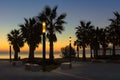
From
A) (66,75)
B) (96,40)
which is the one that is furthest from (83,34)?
(66,75)

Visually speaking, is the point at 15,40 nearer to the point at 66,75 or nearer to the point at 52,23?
the point at 52,23

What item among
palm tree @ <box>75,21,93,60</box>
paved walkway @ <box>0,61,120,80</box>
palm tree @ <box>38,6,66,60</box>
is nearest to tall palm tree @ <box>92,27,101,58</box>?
palm tree @ <box>75,21,93,60</box>

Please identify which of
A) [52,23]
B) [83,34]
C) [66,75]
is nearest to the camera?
[66,75]

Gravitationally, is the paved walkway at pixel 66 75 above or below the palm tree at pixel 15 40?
below

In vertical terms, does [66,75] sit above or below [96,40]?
below

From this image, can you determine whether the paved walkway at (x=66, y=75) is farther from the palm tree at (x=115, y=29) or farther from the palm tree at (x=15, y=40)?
the palm tree at (x=15, y=40)

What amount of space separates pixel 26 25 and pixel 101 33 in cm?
2289

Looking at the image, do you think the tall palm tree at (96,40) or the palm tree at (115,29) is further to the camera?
the tall palm tree at (96,40)

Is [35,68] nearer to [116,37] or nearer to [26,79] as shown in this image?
[26,79]

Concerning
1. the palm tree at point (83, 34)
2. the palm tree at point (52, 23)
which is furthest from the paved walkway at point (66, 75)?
the palm tree at point (83, 34)

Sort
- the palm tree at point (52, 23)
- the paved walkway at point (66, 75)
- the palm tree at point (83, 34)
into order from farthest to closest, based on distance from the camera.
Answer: the palm tree at point (83, 34), the palm tree at point (52, 23), the paved walkway at point (66, 75)

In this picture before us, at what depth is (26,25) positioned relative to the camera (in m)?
71.0

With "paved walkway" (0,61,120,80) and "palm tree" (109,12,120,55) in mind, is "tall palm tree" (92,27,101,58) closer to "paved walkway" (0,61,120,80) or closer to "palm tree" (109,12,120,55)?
"palm tree" (109,12,120,55)

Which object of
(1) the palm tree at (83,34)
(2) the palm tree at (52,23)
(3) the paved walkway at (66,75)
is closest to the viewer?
(3) the paved walkway at (66,75)
